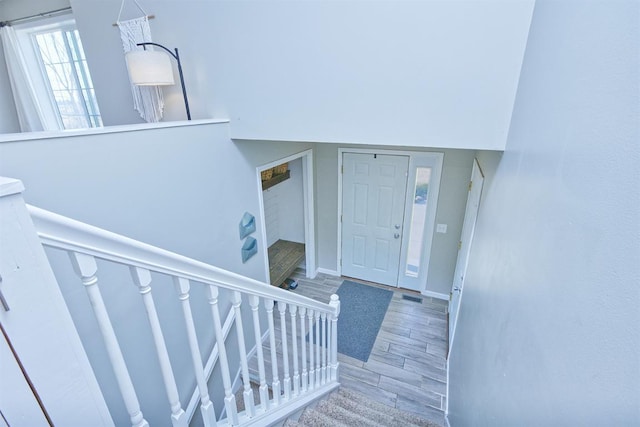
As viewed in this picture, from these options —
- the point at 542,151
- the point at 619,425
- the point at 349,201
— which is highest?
the point at 542,151

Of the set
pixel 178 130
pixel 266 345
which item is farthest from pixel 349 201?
pixel 178 130

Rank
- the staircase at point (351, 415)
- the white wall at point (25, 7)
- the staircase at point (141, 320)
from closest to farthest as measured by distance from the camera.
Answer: the staircase at point (141, 320)
the staircase at point (351, 415)
the white wall at point (25, 7)

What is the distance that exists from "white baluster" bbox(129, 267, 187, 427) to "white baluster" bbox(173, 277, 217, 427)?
8cm

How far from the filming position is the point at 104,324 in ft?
2.21

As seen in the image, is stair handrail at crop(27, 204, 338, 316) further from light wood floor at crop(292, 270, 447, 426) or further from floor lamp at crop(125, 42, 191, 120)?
light wood floor at crop(292, 270, 447, 426)

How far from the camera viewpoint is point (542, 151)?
41.2 inches

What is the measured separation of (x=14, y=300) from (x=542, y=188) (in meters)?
1.40

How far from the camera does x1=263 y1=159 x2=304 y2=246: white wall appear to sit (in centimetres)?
455

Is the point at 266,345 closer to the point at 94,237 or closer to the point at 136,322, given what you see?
the point at 136,322

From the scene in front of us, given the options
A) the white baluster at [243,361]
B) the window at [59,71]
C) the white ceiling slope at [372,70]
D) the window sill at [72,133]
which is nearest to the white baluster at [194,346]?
the white baluster at [243,361]

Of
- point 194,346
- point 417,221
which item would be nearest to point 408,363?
point 417,221

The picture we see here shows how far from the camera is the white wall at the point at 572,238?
0.54 metres

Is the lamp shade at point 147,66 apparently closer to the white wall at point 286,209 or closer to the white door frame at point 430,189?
the white door frame at point 430,189

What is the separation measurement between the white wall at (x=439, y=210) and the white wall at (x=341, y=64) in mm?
1674
